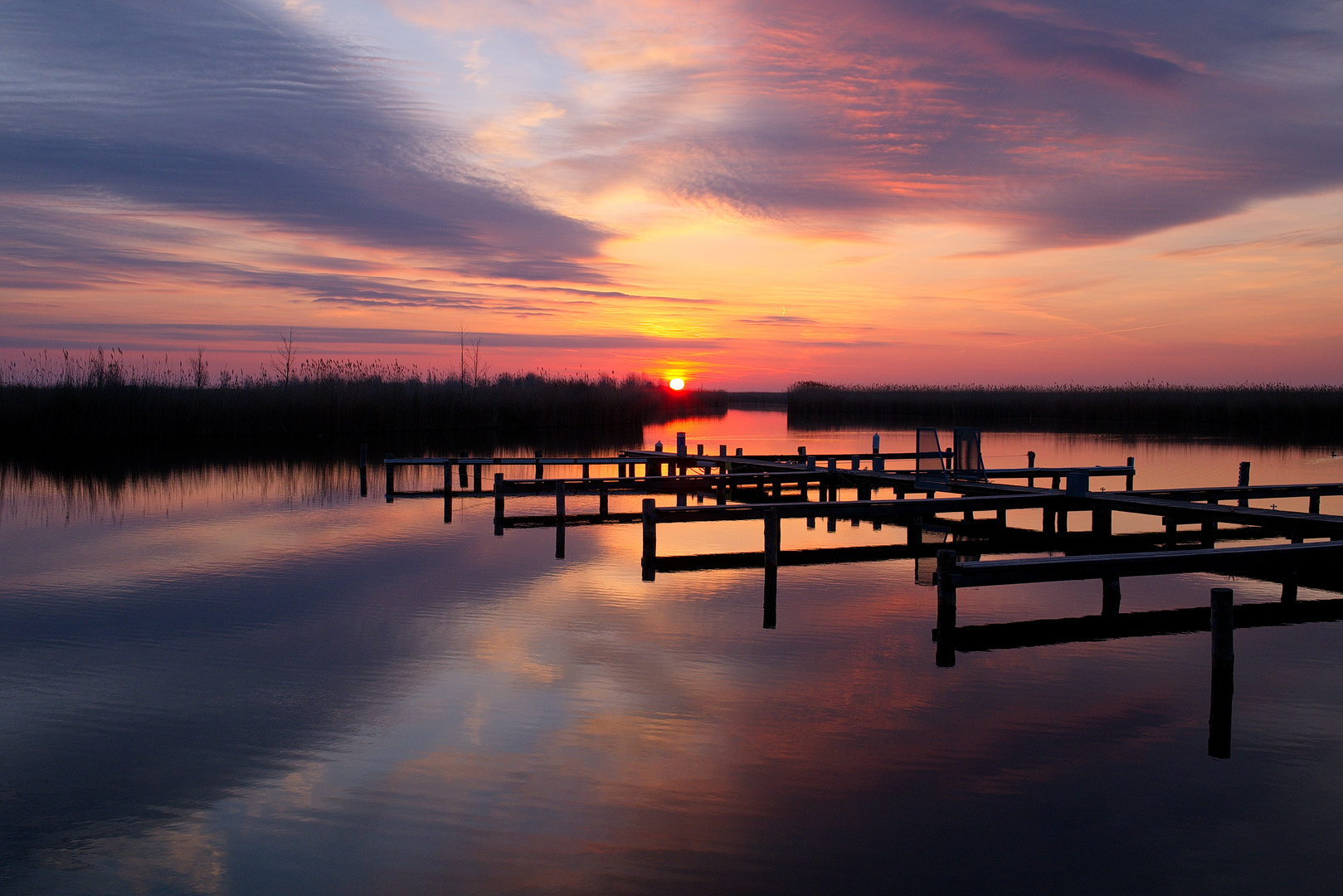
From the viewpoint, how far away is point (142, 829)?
514cm

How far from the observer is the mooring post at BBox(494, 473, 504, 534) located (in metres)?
16.0

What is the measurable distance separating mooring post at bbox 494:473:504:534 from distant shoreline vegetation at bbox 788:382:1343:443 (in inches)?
1319

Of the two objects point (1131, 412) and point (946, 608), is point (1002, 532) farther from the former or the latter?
point (1131, 412)

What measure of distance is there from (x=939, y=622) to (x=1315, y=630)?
445 cm

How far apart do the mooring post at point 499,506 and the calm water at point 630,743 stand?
Answer: 13.6 feet

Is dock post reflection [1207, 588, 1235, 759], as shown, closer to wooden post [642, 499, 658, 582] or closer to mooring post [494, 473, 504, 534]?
wooden post [642, 499, 658, 582]

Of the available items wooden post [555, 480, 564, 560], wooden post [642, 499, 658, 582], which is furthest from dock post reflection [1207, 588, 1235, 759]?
wooden post [555, 480, 564, 560]

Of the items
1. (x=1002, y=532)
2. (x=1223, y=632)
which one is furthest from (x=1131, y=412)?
(x=1223, y=632)

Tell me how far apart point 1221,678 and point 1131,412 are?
49.1m

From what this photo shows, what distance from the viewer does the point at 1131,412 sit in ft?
167

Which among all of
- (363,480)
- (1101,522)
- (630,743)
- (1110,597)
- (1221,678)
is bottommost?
(630,743)

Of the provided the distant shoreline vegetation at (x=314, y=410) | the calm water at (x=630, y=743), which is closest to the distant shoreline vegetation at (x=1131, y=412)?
the distant shoreline vegetation at (x=314, y=410)

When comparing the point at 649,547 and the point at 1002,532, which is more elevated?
the point at 649,547

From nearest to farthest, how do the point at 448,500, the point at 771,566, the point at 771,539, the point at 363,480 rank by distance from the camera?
the point at 771,566
the point at 771,539
the point at 448,500
the point at 363,480
